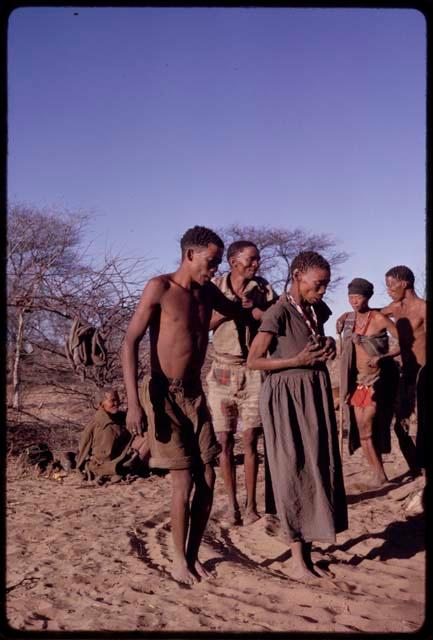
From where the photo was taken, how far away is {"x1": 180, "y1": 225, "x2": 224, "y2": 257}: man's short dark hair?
152 inches

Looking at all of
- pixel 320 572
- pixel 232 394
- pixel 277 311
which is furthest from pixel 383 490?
pixel 277 311

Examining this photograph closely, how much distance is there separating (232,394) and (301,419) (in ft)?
4.92

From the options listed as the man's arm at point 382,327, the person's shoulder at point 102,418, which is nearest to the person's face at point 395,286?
the man's arm at point 382,327

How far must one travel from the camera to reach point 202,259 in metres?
3.84

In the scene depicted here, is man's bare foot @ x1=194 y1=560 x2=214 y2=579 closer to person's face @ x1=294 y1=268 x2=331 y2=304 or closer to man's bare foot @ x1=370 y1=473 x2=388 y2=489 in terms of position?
person's face @ x1=294 y1=268 x2=331 y2=304

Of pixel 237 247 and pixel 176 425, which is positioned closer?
pixel 176 425

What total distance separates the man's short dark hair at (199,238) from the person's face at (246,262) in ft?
3.79

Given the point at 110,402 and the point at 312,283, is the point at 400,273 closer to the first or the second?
the point at 312,283

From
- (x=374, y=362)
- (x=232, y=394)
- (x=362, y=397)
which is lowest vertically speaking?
(x=362, y=397)

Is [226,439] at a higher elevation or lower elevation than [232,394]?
lower

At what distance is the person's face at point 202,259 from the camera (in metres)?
3.84

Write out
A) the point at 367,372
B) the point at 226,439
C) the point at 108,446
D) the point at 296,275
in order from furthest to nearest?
the point at 108,446
the point at 367,372
the point at 226,439
the point at 296,275

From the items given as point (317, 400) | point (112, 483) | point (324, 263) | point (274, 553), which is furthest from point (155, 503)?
point (324, 263)

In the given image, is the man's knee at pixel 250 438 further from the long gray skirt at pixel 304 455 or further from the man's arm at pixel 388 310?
the man's arm at pixel 388 310
